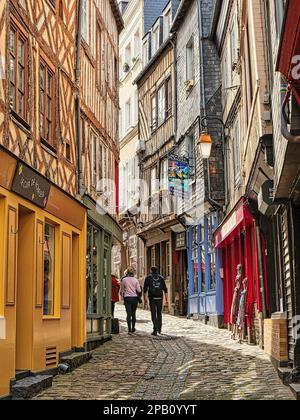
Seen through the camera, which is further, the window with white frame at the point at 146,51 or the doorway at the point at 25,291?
the window with white frame at the point at 146,51

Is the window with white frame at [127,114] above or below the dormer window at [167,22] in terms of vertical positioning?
below

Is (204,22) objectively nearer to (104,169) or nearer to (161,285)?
(104,169)

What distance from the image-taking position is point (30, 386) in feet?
28.6

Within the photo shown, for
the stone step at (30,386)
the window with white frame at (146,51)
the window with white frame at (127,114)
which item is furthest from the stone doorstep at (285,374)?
the window with white frame at (127,114)

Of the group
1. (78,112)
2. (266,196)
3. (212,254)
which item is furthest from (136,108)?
(266,196)

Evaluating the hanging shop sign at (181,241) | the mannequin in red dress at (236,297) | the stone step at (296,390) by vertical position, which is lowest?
the stone step at (296,390)

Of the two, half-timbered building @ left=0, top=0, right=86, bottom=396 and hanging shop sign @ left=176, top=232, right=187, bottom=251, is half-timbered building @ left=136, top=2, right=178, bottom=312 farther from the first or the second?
half-timbered building @ left=0, top=0, right=86, bottom=396

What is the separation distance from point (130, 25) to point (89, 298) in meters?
20.0

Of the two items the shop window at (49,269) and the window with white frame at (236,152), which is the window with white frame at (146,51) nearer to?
the window with white frame at (236,152)

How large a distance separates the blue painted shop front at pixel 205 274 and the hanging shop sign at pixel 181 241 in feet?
1.82

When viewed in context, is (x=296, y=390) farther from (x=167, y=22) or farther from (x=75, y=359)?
(x=167, y=22)

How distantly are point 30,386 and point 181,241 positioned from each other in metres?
16.3

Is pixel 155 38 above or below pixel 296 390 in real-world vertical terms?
above

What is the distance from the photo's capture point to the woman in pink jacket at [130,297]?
17.7 meters
